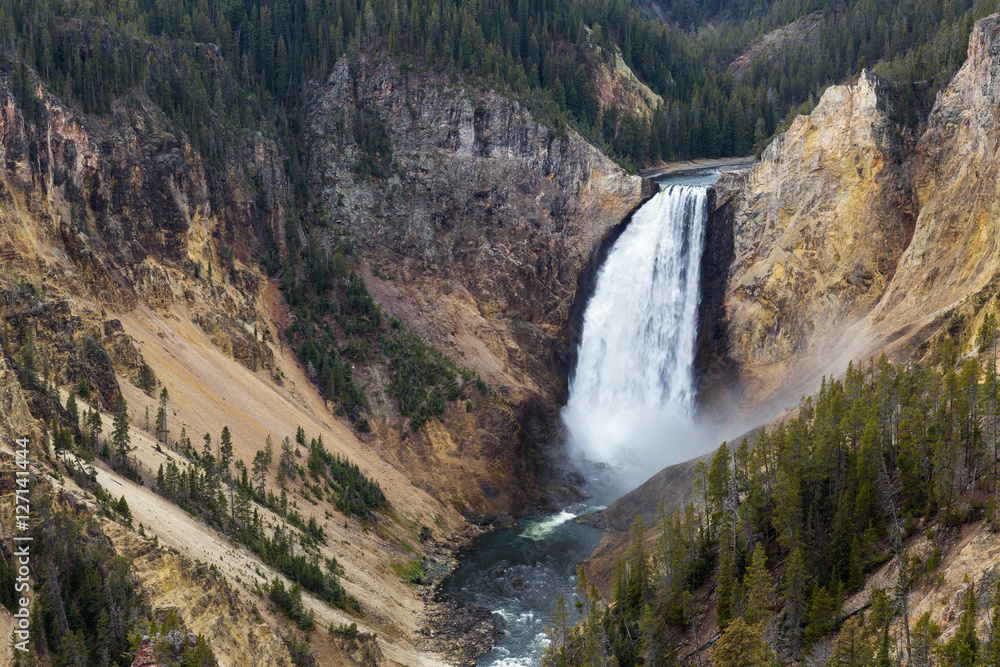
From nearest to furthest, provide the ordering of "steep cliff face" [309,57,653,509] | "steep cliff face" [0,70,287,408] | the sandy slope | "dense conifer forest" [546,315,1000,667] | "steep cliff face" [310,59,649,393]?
"dense conifer forest" [546,315,1000,667]
the sandy slope
"steep cliff face" [0,70,287,408]
"steep cliff face" [309,57,653,509]
"steep cliff face" [310,59,649,393]

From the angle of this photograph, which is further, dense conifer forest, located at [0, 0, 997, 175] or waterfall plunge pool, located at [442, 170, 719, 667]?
waterfall plunge pool, located at [442, 170, 719, 667]

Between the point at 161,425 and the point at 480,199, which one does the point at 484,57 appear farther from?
the point at 161,425

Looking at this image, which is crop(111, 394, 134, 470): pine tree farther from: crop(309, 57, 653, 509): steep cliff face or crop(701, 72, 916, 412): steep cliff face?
Answer: crop(701, 72, 916, 412): steep cliff face

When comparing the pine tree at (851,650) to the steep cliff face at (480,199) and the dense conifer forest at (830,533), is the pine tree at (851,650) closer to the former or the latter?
the dense conifer forest at (830,533)

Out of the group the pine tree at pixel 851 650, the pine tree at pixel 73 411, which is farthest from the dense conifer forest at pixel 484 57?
the pine tree at pixel 851 650

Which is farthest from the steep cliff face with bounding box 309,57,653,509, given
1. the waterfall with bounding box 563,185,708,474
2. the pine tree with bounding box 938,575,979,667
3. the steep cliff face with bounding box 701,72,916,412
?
the pine tree with bounding box 938,575,979,667

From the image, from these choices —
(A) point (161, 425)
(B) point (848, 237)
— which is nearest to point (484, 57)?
(B) point (848, 237)
